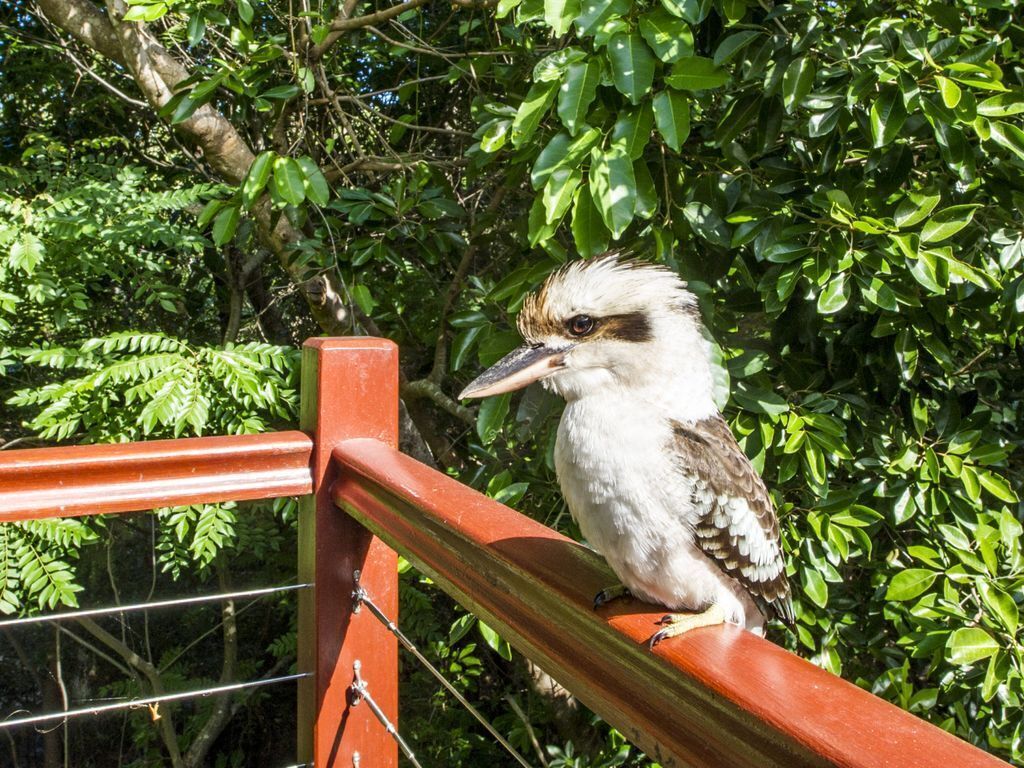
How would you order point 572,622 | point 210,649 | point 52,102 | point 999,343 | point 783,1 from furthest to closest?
point 210,649 → point 52,102 → point 999,343 → point 783,1 → point 572,622

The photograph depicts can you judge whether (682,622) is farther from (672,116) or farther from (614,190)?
(672,116)

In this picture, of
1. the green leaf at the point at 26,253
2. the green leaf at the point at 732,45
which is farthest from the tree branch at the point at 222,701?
the green leaf at the point at 732,45

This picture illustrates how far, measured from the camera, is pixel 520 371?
48.8 inches

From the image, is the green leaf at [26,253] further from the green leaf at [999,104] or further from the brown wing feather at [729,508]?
the green leaf at [999,104]

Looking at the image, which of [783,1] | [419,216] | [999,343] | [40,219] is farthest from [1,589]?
[999,343]

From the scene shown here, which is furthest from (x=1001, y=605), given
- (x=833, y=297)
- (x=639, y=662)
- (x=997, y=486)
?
(x=639, y=662)

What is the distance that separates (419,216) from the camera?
9.21 ft

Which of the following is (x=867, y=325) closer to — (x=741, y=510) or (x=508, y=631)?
(x=741, y=510)

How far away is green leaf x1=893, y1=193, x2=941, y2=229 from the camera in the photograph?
66.5 inches

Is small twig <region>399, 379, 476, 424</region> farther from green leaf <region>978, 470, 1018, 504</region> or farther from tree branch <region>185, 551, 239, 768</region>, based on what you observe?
green leaf <region>978, 470, 1018, 504</region>

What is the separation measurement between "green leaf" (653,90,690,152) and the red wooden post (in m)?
0.63

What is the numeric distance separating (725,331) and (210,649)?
10.9 ft

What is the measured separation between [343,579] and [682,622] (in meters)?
0.68

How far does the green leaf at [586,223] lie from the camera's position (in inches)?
63.0
